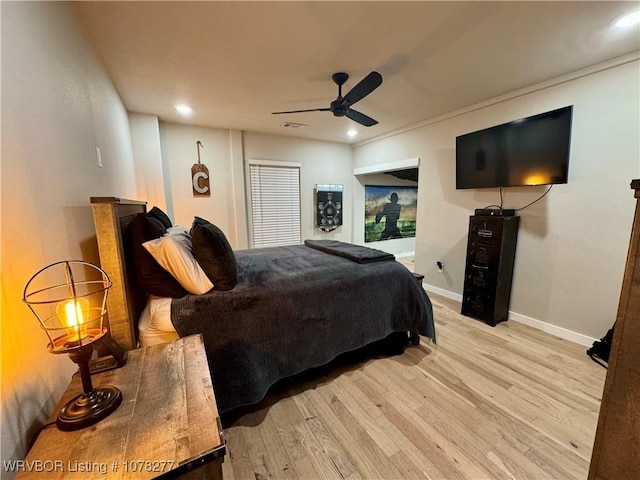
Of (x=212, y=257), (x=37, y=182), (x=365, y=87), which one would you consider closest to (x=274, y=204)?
(x=365, y=87)

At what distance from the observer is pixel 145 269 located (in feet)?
4.83

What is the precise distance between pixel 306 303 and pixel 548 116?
2.74 metres

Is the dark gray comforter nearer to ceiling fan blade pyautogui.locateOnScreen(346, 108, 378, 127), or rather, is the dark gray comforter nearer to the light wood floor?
the light wood floor

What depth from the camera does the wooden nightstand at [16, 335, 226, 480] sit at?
633mm

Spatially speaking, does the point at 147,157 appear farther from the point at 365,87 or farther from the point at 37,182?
the point at 365,87

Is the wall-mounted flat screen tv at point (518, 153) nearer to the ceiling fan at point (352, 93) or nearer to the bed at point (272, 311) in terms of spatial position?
the ceiling fan at point (352, 93)

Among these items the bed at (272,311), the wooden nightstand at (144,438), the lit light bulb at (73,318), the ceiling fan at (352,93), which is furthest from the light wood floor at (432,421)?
the ceiling fan at (352,93)

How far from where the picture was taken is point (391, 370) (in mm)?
2043

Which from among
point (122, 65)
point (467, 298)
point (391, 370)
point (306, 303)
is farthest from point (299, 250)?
point (122, 65)

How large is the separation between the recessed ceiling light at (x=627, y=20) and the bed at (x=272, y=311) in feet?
7.01

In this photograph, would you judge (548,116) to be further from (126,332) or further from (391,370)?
(126,332)

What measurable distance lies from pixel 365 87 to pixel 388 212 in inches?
160

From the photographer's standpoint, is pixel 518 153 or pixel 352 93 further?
pixel 518 153

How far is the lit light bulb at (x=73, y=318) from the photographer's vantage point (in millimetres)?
732
